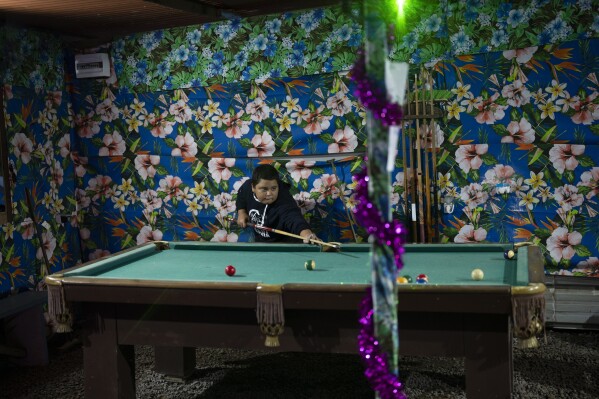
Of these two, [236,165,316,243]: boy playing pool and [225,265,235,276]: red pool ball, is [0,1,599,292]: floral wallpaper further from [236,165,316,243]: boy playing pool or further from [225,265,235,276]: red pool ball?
[225,265,235,276]: red pool ball

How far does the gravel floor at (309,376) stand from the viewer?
3479 mm

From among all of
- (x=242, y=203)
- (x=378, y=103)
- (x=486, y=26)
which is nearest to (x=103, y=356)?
(x=378, y=103)

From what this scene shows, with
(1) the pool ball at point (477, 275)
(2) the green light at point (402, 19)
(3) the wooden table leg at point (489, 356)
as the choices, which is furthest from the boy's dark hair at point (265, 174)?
(3) the wooden table leg at point (489, 356)

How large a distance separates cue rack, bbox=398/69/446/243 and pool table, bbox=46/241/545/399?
1.49 m

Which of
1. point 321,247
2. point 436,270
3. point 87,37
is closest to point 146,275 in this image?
point 321,247

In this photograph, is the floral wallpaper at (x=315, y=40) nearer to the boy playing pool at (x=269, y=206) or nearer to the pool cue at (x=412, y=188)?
the pool cue at (x=412, y=188)

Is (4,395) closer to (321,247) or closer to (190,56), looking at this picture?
(321,247)

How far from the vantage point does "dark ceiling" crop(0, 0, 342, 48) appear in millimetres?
4395

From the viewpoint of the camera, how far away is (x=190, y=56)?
5.27 m

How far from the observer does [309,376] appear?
374 cm

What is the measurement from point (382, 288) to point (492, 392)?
4.01ft

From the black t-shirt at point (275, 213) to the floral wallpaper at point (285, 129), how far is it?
14.3 inches

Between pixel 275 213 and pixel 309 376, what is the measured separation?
1.31 meters

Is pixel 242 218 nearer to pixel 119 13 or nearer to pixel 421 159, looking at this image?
pixel 421 159
